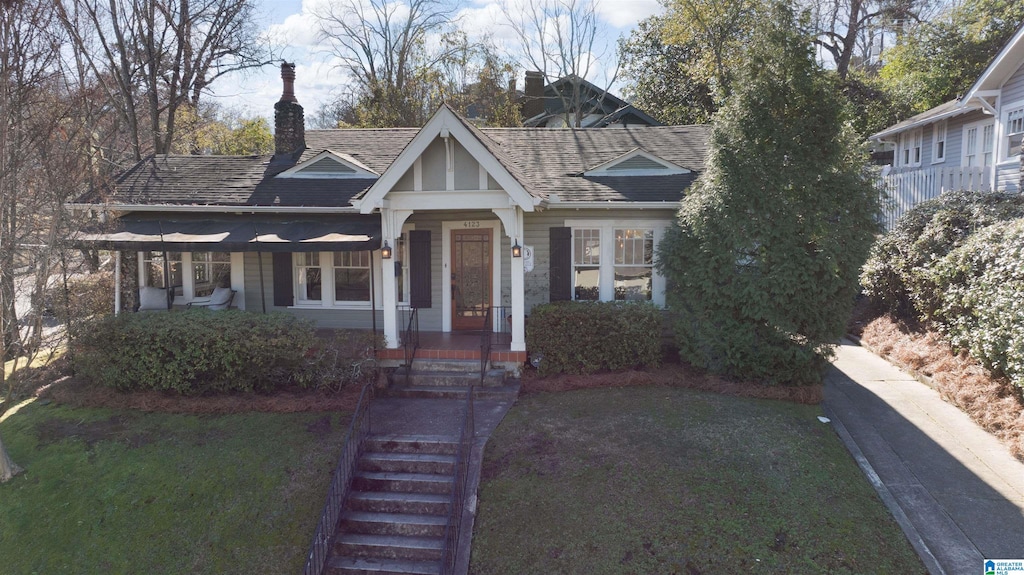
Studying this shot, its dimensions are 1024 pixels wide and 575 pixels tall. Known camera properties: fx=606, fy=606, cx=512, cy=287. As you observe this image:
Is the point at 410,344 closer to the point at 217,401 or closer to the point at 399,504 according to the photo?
the point at 217,401

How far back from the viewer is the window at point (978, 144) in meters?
16.9

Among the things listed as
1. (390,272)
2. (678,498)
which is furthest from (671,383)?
(390,272)

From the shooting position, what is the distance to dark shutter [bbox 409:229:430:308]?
12.1 meters

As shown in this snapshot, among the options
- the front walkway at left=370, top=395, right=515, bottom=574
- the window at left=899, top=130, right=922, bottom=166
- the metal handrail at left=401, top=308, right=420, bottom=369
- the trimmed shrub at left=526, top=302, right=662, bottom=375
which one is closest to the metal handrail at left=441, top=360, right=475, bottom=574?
the front walkway at left=370, top=395, right=515, bottom=574

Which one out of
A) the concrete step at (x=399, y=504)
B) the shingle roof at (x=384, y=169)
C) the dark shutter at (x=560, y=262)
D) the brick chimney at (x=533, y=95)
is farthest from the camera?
the brick chimney at (x=533, y=95)

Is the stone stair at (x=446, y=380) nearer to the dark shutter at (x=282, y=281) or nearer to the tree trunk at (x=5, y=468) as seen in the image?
the dark shutter at (x=282, y=281)

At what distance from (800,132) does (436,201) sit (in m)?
5.87

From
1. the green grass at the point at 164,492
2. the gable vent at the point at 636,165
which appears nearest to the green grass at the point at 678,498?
the green grass at the point at 164,492

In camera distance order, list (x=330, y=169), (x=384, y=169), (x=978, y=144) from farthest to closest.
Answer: (x=978, y=144) → (x=384, y=169) → (x=330, y=169)

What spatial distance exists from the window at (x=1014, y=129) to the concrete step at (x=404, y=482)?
15.8 m

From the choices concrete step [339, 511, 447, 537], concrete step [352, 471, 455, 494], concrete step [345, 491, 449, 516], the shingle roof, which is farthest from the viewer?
the shingle roof

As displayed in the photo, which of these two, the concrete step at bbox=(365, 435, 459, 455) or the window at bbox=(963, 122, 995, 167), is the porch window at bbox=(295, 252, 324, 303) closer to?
the concrete step at bbox=(365, 435, 459, 455)

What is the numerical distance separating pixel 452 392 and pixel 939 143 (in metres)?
18.8

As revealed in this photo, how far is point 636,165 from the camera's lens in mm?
12922
